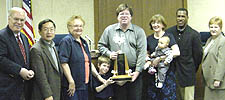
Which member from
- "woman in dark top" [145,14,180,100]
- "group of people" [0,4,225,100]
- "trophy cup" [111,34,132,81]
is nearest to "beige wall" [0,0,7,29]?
"group of people" [0,4,225,100]

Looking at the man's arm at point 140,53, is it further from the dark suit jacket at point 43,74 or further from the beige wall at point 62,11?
the beige wall at point 62,11

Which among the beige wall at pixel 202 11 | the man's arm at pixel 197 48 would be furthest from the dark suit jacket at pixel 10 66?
the beige wall at pixel 202 11

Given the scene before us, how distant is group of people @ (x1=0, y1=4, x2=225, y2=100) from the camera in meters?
2.35

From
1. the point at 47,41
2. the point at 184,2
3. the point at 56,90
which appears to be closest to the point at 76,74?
the point at 56,90

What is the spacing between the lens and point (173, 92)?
121 inches

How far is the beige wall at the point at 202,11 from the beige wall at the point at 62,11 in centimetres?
216

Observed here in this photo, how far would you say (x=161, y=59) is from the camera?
310 centimetres

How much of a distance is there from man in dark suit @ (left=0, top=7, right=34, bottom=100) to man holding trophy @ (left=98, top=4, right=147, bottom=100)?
1005 mm

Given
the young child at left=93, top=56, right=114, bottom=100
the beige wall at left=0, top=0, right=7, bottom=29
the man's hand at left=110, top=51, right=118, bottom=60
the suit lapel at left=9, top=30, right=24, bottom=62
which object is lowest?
the young child at left=93, top=56, right=114, bottom=100

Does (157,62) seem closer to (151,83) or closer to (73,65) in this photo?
(151,83)

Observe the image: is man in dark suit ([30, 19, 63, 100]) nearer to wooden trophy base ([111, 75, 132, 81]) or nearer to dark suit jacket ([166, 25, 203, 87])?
wooden trophy base ([111, 75, 132, 81])

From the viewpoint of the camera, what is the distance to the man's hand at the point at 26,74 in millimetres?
2299

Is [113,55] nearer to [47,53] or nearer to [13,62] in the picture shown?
[47,53]

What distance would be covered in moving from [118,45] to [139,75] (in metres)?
0.44
